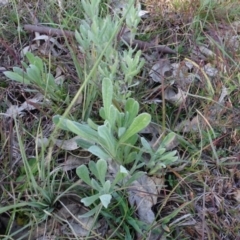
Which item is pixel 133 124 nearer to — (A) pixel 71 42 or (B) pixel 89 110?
(B) pixel 89 110

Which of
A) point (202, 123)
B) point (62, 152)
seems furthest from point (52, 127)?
point (202, 123)

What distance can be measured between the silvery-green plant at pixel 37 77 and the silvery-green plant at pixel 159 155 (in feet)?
1.20

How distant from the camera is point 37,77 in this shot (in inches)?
50.8

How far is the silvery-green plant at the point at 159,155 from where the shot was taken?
1124 mm

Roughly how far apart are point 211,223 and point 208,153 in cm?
24

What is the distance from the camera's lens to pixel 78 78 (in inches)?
57.2

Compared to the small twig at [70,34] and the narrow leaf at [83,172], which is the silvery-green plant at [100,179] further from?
the small twig at [70,34]

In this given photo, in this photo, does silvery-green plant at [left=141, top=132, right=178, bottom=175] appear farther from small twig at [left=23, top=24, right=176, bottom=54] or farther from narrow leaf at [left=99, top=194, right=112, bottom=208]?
small twig at [left=23, top=24, right=176, bottom=54]

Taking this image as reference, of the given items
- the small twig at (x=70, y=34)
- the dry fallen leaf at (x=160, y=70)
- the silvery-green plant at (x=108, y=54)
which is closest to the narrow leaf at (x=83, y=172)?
the silvery-green plant at (x=108, y=54)

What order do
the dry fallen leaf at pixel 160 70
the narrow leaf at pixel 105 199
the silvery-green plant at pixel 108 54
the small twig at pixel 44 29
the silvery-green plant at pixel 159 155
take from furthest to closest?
1. the small twig at pixel 44 29
2. the dry fallen leaf at pixel 160 70
3. the silvery-green plant at pixel 108 54
4. the silvery-green plant at pixel 159 155
5. the narrow leaf at pixel 105 199

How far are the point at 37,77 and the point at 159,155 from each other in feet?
1.43

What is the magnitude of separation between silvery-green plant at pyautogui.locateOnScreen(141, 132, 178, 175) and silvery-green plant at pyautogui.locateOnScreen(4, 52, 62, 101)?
1.20ft

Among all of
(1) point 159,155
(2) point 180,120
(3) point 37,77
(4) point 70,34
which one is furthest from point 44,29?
(1) point 159,155

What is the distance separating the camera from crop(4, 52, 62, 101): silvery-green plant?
1.28 m
